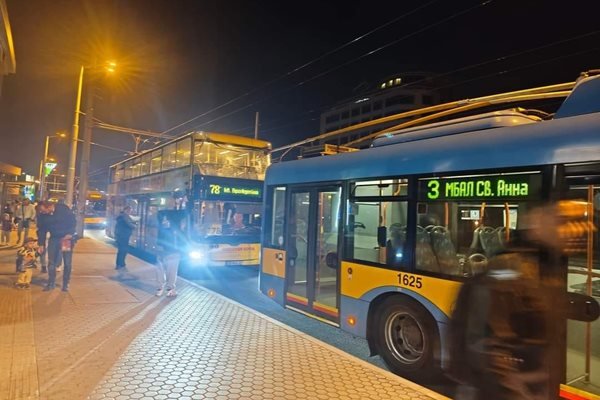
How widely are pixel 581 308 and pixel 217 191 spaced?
10.6 metres

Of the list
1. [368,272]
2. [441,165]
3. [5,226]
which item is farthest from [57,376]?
[5,226]

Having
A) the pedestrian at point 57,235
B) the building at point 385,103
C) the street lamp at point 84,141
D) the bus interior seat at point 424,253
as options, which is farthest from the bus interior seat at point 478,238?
the building at point 385,103

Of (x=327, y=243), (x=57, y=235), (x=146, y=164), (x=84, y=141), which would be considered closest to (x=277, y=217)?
(x=327, y=243)

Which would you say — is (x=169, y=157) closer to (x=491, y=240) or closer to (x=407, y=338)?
(x=407, y=338)

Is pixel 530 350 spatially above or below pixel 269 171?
below

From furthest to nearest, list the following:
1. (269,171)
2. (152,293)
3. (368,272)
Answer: (152,293), (269,171), (368,272)

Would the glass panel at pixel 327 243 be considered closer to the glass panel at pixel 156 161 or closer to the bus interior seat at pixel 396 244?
the bus interior seat at pixel 396 244

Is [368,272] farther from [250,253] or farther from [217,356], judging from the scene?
[250,253]

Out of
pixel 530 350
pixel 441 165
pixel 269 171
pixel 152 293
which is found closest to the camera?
pixel 530 350

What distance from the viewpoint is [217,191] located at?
13.0 m

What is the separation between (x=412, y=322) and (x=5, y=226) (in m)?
17.8

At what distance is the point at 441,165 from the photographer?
506cm

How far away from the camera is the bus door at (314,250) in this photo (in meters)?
6.60

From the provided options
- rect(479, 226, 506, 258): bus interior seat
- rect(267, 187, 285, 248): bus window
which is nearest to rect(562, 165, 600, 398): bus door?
rect(479, 226, 506, 258): bus interior seat
